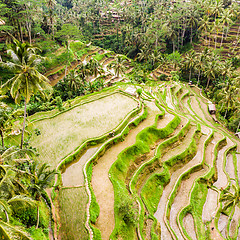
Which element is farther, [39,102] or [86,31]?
[86,31]

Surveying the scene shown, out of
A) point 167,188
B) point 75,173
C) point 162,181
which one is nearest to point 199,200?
point 167,188

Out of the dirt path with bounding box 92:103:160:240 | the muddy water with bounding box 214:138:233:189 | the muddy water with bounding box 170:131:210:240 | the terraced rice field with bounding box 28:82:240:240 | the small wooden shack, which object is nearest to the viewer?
the dirt path with bounding box 92:103:160:240

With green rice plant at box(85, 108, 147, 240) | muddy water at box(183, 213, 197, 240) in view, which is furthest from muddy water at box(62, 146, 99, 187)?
muddy water at box(183, 213, 197, 240)

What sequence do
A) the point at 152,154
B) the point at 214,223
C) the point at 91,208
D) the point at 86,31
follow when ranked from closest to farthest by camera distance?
1. the point at 91,208
2. the point at 214,223
3. the point at 152,154
4. the point at 86,31

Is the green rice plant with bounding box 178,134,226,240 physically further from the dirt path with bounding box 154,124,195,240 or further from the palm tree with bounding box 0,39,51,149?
the palm tree with bounding box 0,39,51,149

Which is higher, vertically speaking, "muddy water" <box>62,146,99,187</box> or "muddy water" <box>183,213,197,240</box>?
"muddy water" <box>62,146,99,187</box>

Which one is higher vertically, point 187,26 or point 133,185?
point 187,26

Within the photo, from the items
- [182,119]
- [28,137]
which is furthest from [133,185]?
[182,119]

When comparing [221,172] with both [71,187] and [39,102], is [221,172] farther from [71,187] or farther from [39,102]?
[39,102]
